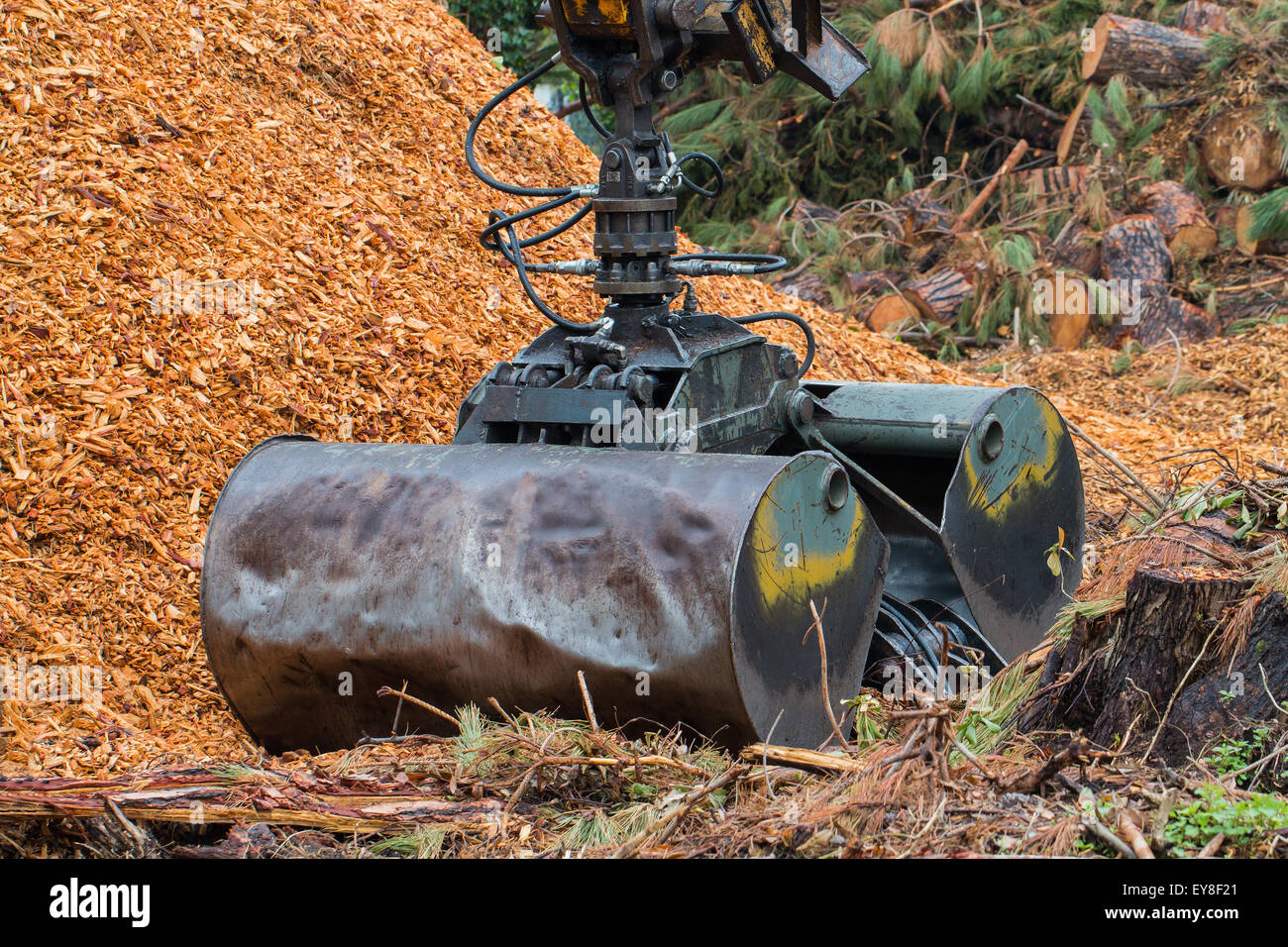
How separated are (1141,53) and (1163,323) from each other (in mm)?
2199

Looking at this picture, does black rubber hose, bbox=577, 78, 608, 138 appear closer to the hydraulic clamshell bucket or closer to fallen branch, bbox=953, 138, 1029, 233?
the hydraulic clamshell bucket

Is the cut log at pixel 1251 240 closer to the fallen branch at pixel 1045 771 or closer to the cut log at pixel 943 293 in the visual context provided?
the cut log at pixel 943 293

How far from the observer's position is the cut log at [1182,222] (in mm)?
8977

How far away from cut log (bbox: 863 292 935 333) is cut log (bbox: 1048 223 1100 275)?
3.08 ft

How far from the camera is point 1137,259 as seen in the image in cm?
870

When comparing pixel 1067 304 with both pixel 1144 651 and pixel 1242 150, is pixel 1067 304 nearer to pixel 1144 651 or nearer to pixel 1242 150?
pixel 1242 150

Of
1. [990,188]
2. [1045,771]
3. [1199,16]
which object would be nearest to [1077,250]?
[990,188]

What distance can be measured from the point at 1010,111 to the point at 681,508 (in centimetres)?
821

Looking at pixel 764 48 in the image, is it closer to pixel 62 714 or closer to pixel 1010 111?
pixel 62 714

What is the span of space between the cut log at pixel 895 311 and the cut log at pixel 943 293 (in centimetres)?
3

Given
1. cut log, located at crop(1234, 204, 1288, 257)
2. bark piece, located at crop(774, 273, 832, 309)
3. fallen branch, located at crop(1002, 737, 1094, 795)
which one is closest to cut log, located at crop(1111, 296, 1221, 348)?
cut log, located at crop(1234, 204, 1288, 257)

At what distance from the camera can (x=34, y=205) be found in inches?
188

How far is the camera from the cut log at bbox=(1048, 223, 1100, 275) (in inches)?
349

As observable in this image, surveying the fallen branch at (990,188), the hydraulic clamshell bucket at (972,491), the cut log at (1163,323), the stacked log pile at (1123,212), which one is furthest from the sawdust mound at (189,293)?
the fallen branch at (990,188)
